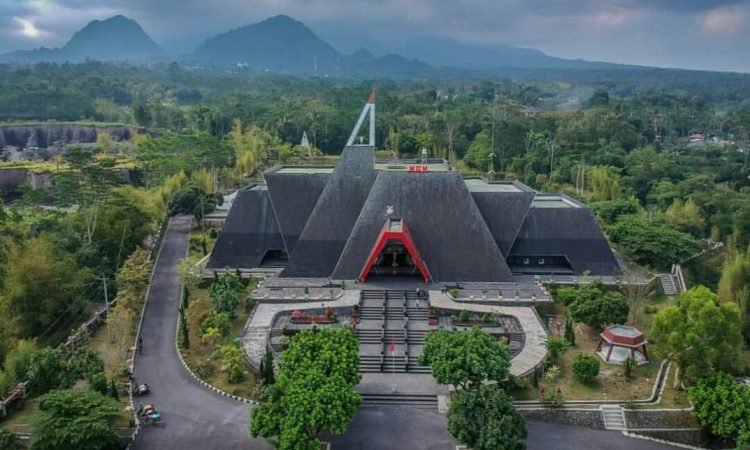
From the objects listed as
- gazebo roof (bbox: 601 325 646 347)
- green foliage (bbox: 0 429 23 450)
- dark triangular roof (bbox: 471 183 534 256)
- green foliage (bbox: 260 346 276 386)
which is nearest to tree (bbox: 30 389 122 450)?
green foliage (bbox: 0 429 23 450)

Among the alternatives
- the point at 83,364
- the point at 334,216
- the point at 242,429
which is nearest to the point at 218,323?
the point at 83,364

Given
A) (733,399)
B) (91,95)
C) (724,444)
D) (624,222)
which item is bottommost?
(724,444)

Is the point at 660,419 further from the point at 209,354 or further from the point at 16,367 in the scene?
the point at 16,367

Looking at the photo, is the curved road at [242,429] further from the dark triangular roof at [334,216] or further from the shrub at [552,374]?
the dark triangular roof at [334,216]

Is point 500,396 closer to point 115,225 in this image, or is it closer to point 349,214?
point 349,214

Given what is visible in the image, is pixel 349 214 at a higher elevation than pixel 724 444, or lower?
higher

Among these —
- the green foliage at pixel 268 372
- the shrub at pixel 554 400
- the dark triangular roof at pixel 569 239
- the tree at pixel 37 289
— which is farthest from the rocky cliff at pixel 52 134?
the shrub at pixel 554 400

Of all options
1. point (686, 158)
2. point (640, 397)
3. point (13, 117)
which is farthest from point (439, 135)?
point (13, 117)
